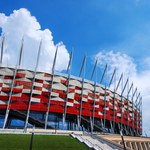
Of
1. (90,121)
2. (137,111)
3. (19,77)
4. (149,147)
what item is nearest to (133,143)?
(149,147)

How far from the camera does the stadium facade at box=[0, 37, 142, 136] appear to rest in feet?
180

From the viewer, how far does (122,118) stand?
73562 mm

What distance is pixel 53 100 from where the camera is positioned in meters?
57.7

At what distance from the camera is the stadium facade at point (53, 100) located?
54.9 metres

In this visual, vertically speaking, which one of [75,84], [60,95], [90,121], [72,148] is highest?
[75,84]

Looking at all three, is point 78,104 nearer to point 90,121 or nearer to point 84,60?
point 90,121

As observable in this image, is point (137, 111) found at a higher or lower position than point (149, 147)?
higher

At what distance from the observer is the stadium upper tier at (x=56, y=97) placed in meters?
54.8

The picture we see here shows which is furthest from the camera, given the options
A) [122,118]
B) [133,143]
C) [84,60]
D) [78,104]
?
[122,118]

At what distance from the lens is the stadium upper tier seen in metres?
54.8

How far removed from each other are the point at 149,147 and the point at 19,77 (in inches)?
1417

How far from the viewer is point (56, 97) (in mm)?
58312

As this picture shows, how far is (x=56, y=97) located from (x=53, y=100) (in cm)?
115

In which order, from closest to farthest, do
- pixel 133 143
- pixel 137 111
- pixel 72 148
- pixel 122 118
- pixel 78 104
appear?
pixel 72 148 → pixel 133 143 → pixel 78 104 → pixel 122 118 → pixel 137 111
